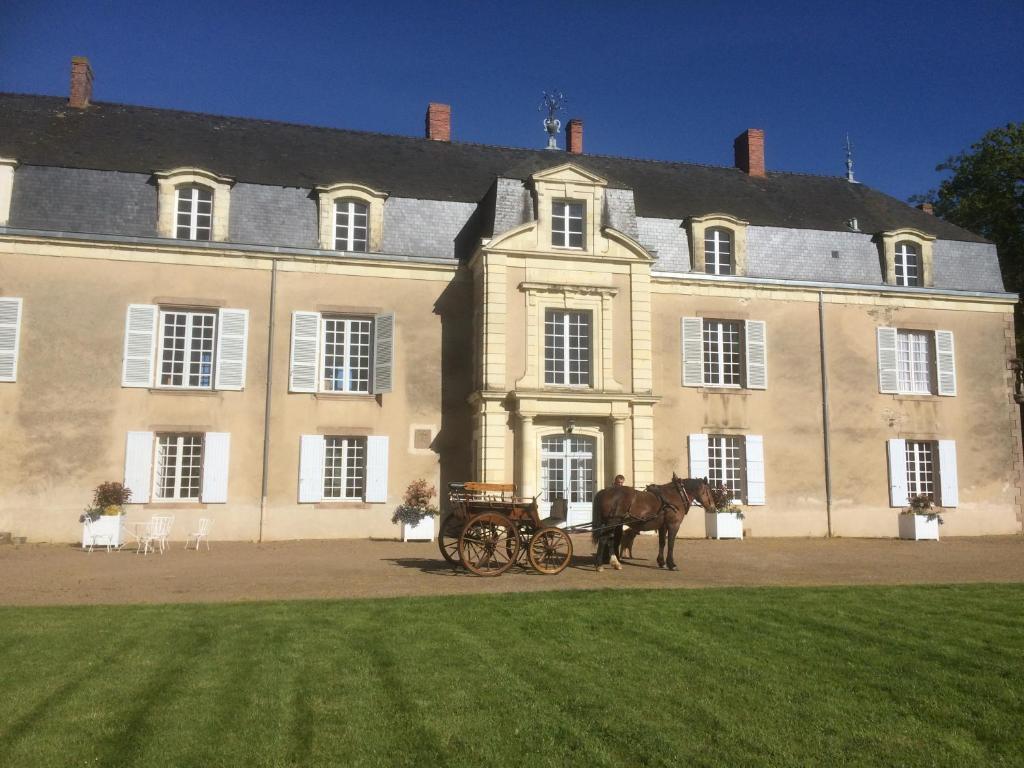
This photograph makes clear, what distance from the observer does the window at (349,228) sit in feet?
57.6

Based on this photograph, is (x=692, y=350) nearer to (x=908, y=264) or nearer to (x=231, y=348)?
(x=908, y=264)

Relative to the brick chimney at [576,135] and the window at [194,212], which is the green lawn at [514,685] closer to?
the window at [194,212]

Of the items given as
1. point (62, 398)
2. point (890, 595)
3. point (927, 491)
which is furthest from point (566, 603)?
point (927, 491)

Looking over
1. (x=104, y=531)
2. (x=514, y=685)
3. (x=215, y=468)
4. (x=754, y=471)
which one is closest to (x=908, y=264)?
(x=754, y=471)

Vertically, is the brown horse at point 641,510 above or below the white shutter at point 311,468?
below

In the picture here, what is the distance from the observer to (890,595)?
8.92 metres

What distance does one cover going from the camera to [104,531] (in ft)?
47.6

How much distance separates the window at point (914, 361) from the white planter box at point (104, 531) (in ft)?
53.4

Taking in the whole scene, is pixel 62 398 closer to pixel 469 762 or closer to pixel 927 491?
pixel 469 762

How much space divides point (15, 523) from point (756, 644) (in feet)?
44.7

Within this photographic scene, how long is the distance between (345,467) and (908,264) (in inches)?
532

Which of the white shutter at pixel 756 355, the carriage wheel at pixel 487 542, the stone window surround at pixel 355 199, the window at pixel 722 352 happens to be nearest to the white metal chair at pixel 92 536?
the stone window surround at pixel 355 199

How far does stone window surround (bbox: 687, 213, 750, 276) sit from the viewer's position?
1880 cm

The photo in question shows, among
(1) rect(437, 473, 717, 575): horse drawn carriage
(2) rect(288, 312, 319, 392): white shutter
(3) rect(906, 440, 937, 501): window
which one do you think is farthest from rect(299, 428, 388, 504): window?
(3) rect(906, 440, 937, 501): window
